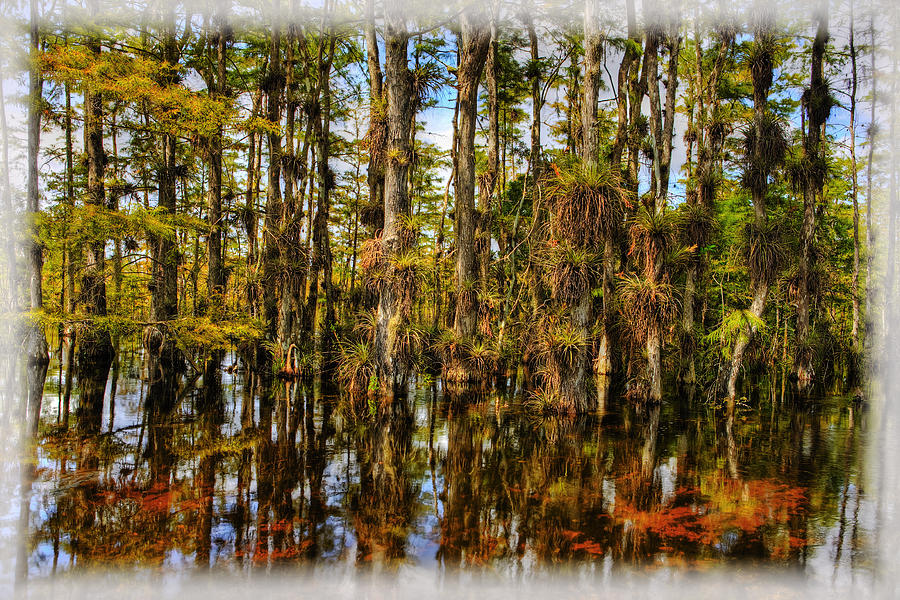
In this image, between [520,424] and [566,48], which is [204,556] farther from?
[566,48]

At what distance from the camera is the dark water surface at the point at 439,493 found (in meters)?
4.75

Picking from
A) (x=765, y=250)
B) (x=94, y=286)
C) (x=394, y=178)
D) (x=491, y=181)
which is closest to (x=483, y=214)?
(x=491, y=181)

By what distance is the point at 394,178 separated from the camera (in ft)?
38.5

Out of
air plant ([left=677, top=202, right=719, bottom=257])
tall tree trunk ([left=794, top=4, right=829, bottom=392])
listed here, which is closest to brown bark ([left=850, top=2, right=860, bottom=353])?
tall tree trunk ([left=794, top=4, right=829, bottom=392])

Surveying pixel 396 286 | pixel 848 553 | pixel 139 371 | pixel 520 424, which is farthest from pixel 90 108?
pixel 848 553

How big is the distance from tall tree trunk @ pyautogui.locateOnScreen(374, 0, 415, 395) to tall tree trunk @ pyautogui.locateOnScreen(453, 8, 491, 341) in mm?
2233

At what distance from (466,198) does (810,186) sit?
861cm

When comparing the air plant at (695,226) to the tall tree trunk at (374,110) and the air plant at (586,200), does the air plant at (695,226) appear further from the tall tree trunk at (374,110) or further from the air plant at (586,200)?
the tall tree trunk at (374,110)

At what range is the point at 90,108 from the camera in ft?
44.9

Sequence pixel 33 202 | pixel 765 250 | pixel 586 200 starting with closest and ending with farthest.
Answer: pixel 586 200, pixel 33 202, pixel 765 250

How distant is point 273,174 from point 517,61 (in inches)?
438

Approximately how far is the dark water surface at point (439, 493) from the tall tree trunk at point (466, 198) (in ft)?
10.8

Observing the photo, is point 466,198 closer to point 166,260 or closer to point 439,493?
point 166,260

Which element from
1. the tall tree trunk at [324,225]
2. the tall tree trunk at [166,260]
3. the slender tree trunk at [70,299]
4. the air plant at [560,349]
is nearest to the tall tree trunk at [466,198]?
the air plant at [560,349]
